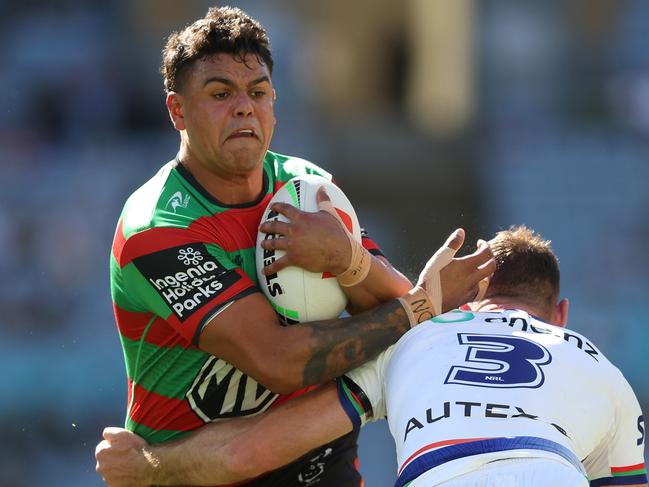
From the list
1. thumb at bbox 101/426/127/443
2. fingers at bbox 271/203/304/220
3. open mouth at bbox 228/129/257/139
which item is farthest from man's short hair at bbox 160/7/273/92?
thumb at bbox 101/426/127/443

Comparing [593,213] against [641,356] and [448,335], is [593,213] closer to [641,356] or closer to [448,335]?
[641,356]

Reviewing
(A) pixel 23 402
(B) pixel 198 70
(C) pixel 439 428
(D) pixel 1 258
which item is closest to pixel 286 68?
(D) pixel 1 258

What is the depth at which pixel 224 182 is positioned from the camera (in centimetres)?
554

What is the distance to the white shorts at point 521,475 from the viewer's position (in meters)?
4.32

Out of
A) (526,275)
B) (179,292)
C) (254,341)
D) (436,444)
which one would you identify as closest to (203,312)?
(179,292)

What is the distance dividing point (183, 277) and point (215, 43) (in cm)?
111

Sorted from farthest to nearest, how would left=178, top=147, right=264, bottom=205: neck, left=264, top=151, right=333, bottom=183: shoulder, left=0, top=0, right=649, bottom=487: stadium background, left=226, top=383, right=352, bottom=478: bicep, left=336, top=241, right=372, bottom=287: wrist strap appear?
left=0, top=0, right=649, bottom=487: stadium background < left=264, top=151, right=333, bottom=183: shoulder < left=178, top=147, right=264, bottom=205: neck < left=336, top=241, right=372, bottom=287: wrist strap < left=226, top=383, right=352, bottom=478: bicep

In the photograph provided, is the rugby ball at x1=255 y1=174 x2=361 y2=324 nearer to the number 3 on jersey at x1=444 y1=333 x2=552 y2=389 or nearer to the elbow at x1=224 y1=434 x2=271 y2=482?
the elbow at x1=224 y1=434 x2=271 y2=482

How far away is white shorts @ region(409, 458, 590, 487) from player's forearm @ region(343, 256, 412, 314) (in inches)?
45.1

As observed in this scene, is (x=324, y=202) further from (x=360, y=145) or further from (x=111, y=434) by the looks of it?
(x=360, y=145)

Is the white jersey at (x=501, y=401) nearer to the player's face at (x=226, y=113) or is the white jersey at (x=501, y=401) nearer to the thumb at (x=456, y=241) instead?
the thumb at (x=456, y=241)

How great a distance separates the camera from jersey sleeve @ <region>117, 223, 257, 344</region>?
5.08m

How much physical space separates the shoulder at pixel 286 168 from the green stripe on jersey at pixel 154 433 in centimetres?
129

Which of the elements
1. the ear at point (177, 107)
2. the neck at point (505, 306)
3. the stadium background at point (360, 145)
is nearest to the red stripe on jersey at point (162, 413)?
the ear at point (177, 107)
